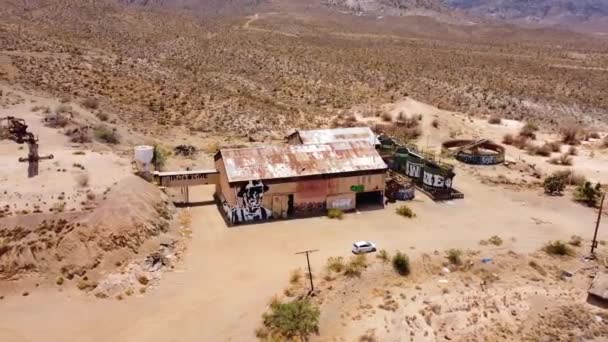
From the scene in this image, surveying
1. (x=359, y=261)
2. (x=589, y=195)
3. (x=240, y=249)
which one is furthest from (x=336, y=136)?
(x=589, y=195)

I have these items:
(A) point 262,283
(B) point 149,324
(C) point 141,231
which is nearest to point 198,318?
Result: (B) point 149,324

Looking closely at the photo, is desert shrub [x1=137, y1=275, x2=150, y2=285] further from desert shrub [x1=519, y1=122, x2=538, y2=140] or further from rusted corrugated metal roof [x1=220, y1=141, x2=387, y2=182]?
desert shrub [x1=519, y1=122, x2=538, y2=140]

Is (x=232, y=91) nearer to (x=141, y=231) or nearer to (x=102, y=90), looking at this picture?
(x=102, y=90)

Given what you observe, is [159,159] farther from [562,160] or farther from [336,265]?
[562,160]

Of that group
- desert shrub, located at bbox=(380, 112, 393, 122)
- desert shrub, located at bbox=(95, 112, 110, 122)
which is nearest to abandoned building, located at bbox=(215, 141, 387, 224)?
desert shrub, located at bbox=(95, 112, 110, 122)

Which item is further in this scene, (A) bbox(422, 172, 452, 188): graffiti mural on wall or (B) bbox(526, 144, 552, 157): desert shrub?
(B) bbox(526, 144, 552, 157): desert shrub

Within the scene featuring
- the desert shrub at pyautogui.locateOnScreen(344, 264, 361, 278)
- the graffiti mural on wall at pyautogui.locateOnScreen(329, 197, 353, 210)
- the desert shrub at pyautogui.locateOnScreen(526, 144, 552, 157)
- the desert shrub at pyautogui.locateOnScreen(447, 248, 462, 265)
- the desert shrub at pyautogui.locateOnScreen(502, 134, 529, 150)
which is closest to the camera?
the desert shrub at pyautogui.locateOnScreen(344, 264, 361, 278)
